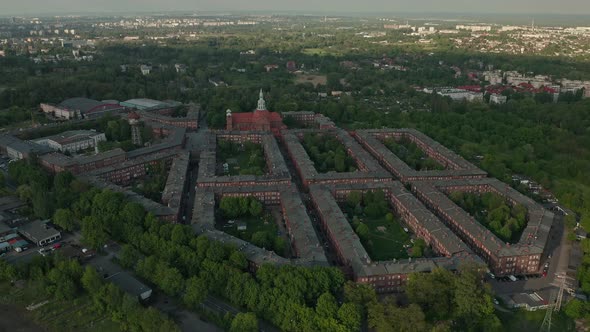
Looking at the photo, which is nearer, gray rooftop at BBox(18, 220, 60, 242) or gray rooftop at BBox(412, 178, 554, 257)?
gray rooftop at BBox(412, 178, 554, 257)

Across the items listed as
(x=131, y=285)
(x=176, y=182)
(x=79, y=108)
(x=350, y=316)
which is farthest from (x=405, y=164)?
(x=79, y=108)

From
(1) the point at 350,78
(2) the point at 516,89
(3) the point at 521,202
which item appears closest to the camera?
(3) the point at 521,202

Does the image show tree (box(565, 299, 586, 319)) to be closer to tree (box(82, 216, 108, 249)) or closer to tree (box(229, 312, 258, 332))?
tree (box(229, 312, 258, 332))

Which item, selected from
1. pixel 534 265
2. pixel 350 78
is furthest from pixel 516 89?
pixel 534 265

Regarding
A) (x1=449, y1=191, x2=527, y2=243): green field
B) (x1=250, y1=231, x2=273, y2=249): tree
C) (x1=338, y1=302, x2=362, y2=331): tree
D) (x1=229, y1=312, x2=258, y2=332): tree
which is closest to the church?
(x1=449, y1=191, x2=527, y2=243): green field

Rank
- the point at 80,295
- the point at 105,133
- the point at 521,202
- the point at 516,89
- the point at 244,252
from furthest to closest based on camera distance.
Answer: the point at 516,89
the point at 105,133
the point at 521,202
the point at 244,252
the point at 80,295

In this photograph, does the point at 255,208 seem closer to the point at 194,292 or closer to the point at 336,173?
the point at 336,173

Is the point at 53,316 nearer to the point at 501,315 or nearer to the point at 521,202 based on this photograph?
the point at 501,315
